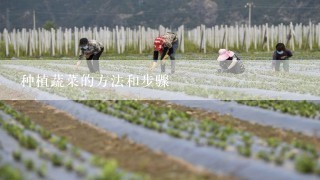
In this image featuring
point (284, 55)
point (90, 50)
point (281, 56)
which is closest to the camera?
point (90, 50)

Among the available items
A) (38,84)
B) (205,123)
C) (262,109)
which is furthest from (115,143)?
(38,84)

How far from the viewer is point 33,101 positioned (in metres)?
14.0

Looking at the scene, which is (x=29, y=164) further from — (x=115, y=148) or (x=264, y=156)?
(x=264, y=156)

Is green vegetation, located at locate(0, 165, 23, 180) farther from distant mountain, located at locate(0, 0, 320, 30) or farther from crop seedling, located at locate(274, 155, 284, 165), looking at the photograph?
distant mountain, located at locate(0, 0, 320, 30)

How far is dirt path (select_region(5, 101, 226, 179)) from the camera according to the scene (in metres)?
6.84

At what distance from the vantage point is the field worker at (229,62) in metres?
19.0

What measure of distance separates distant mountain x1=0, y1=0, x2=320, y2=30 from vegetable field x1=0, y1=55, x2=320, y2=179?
4701cm

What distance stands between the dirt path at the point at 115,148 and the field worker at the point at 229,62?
7882 mm

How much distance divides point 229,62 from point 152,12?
49.6 meters

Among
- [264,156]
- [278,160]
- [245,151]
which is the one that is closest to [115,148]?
[245,151]

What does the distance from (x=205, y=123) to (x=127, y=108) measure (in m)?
2.37

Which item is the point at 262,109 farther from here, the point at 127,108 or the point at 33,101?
the point at 33,101

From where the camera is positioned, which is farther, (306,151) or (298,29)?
(298,29)

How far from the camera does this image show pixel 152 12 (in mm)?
68375
